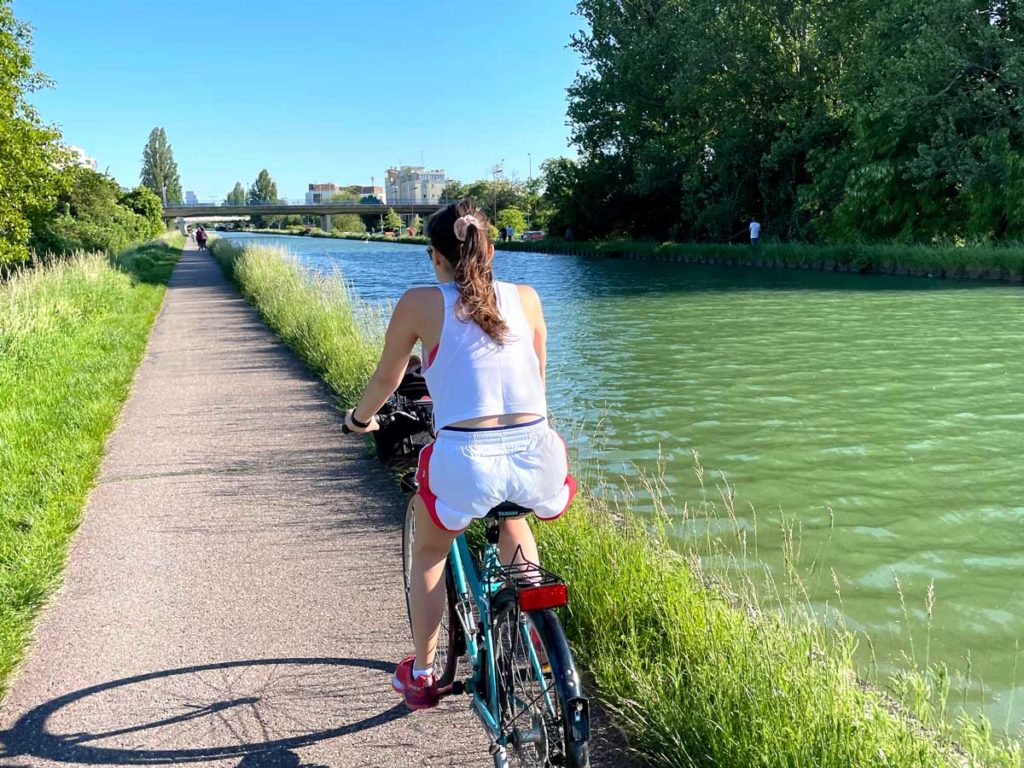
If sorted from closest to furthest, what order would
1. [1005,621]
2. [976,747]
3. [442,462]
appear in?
1. [442,462]
2. [976,747]
3. [1005,621]

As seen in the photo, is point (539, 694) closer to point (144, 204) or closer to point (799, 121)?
point (799, 121)

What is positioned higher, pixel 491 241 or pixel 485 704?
pixel 491 241

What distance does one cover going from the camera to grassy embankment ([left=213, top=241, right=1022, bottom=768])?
2693 millimetres

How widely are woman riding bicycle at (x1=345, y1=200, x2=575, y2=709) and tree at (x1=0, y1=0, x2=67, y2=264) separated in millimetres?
23240

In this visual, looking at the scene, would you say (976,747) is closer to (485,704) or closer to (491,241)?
(485,704)

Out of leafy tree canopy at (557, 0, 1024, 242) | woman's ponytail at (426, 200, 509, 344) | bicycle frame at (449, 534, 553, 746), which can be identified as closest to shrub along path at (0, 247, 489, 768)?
bicycle frame at (449, 534, 553, 746)

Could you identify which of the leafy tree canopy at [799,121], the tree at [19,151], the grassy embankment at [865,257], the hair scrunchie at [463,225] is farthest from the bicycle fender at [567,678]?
the leafy tree canopy at [799,121]

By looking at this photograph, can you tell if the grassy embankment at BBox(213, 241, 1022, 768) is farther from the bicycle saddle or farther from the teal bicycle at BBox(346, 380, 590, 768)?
the bicycle saddle

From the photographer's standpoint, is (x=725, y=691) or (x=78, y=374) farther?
(x=78, y=374)

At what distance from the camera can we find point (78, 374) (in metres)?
10.6

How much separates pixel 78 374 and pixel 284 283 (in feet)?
24.9

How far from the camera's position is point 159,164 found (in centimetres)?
15275

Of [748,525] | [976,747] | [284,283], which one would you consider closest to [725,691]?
[976,747]

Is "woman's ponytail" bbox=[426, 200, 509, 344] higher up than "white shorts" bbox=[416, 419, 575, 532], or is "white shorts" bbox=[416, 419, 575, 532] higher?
"woman's ponytail" bbox=[426, 200, 509, 344]
